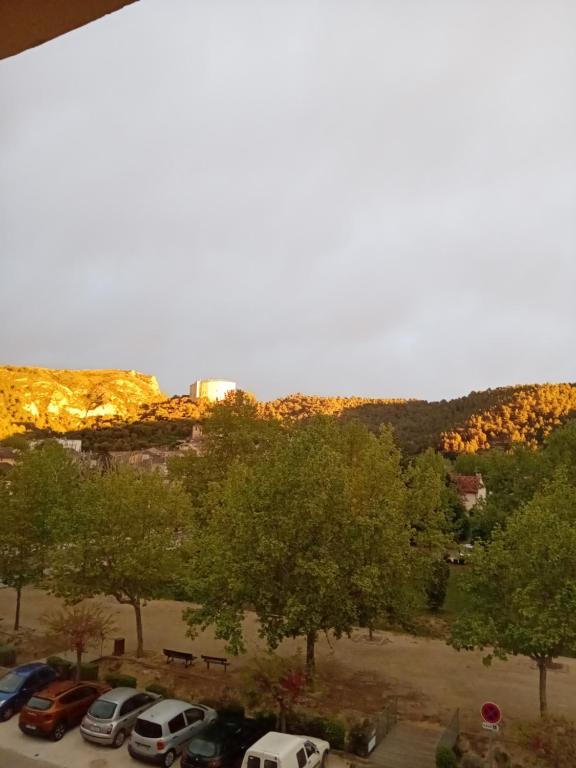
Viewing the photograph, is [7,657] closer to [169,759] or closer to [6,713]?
[6,713]

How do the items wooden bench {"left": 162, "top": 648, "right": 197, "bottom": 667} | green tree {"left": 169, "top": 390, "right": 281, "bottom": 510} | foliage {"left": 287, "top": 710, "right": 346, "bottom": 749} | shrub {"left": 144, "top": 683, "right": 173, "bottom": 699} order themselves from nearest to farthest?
foliage {"left": 287, "top": 710, "right": 346, "bottom": 749}, shrub {"left": 144, "top": 683, "right": 173, "bottom": 699}, wooden bench {"left": 162, "top": 648, "right": 197, "bottom": 667}, green tree {"left": 169, "top": 390, "right": 281, "bottom": 510}

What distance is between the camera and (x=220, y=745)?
14117 mm

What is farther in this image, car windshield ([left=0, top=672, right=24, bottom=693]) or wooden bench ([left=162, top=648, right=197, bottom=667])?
wooden bench ([left=162, top=648, right=197, bottom=667])

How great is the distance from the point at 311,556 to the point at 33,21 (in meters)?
17.2

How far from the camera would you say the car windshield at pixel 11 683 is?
17.2 meters

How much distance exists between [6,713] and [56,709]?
2.23 metres

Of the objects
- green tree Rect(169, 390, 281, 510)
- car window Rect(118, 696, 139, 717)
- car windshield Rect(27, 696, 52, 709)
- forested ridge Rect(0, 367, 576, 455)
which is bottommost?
car window Rect(118, 696, 139, 717)

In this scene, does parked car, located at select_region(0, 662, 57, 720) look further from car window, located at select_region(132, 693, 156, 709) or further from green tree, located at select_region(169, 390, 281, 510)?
→ green tree, located at select_region(169, 390, 281, 510)

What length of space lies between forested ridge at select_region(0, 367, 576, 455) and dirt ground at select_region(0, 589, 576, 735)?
41.8 meters

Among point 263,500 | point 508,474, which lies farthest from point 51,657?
point 508,474

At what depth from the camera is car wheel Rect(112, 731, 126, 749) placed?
15391mm

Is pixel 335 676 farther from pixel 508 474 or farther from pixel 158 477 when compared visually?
pixel 508 474

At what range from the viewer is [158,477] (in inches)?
1059

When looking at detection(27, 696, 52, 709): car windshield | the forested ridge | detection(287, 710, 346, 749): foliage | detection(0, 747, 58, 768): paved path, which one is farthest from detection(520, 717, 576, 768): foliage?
the forested ridge
